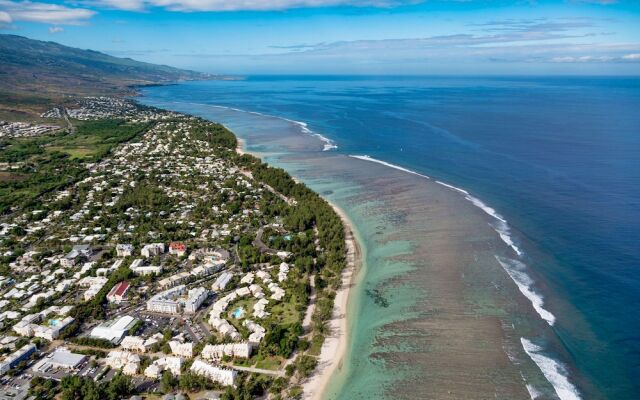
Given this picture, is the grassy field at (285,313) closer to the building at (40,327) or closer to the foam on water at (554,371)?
the building at (40,327)

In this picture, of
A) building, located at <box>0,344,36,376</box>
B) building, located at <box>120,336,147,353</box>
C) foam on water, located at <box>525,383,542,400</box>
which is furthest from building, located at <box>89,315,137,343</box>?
foam on water, located at <box>525,383,542,400</box>

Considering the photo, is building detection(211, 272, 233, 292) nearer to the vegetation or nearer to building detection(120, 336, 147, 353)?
building detection(120, 336, 147, 353)

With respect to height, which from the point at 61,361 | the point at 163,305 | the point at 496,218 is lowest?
the point at 61,361

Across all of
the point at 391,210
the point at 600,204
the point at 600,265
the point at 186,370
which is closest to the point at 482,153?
the point at 600,204

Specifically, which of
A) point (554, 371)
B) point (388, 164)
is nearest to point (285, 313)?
point (554, 371)

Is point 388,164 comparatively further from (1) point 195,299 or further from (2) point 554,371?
(2) point 554,371

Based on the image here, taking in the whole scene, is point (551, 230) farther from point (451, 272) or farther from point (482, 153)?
point (482, 153)
